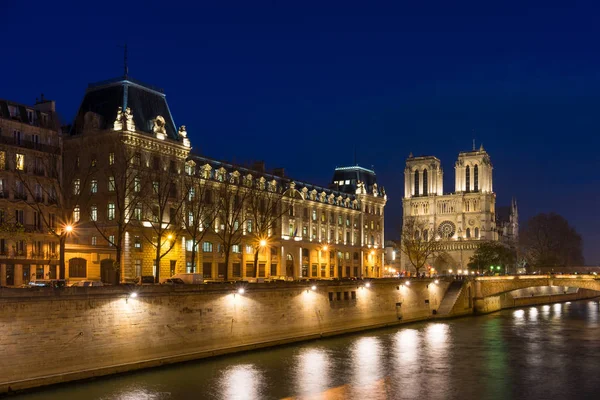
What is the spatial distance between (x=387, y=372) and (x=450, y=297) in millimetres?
50040

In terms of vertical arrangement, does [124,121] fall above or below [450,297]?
above

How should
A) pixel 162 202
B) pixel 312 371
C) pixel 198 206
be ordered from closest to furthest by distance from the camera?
1. pixel 312 371
2. pixel 198 206
3. pixel 162 202

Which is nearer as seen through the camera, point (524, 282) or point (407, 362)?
point (407, 362)

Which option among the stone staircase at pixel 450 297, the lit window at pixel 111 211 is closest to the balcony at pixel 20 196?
the lit window at pixel 111 211

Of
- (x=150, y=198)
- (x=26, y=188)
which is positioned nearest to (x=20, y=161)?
(x=26, y=188)

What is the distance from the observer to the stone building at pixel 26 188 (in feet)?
208

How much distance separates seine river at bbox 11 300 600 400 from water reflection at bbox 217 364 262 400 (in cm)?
6

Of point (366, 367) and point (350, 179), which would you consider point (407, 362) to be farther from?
point (350, 179)

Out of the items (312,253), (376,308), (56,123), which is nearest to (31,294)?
(56,123)

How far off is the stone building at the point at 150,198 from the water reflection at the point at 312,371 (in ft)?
47.6

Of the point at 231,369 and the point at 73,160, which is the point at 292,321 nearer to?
the point at 231,369

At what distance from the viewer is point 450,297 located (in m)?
96.3

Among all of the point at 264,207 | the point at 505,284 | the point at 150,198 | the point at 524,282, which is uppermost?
the point at 264,207

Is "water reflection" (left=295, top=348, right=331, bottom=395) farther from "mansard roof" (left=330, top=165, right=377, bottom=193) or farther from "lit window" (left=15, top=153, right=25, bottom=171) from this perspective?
"mansard roof" (left=330, top=165, right=377, bottom=193)
